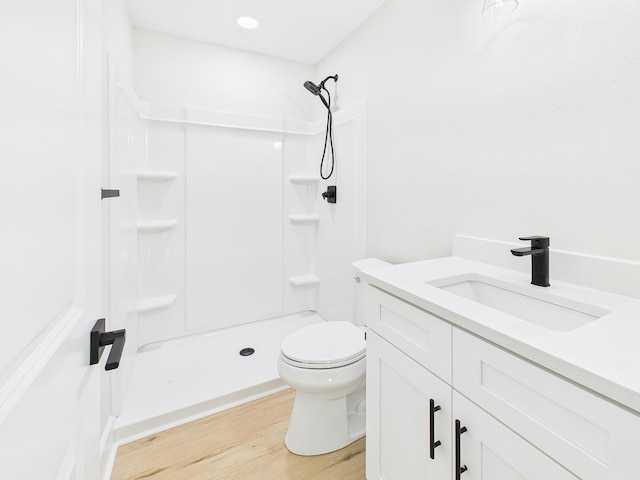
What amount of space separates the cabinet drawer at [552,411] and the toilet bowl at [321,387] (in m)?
0.72

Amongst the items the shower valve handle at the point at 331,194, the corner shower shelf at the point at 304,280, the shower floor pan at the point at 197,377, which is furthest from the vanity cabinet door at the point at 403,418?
the corner shower shelf at the point at 304,280

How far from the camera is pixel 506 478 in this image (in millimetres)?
660

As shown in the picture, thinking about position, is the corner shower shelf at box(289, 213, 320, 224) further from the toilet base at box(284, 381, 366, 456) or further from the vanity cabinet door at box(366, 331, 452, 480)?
the vanity cabinet door at box(366, 331, 452, 480)

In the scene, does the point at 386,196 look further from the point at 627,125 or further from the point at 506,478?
the point at 506,478

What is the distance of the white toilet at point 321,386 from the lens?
4.52ft

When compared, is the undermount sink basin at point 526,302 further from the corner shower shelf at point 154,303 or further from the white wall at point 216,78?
the white wall at point 216,78

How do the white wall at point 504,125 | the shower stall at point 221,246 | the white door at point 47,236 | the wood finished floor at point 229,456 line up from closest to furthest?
the white door at point 47,236, the white wall at point 504,125, the wood finished floor at point 229,456, the shower stall at point 221,246

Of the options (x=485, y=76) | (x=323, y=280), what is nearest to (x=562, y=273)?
(x=485, y=76)

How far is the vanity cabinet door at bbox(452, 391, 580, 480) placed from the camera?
60 centimetres

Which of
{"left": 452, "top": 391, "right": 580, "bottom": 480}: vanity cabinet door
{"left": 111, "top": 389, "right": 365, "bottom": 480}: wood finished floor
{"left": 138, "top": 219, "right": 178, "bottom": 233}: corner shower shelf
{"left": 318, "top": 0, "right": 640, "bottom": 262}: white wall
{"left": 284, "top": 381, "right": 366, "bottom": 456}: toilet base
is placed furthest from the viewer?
{"left": 138, "top": 219, "right": 178, "bottom": 233}: corner shower shelf

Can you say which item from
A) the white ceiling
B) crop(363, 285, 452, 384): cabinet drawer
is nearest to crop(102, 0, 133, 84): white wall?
the white ceiling

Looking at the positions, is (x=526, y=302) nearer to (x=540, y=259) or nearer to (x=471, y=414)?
(x=540, y=259)

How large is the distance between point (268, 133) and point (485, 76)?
1722mm

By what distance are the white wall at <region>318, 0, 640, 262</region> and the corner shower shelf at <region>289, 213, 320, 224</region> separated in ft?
2.76
